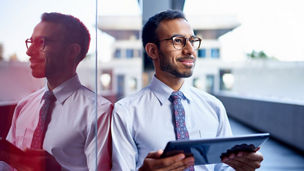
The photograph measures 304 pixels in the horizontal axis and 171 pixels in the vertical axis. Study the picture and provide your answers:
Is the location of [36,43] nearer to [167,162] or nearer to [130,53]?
[167,162]

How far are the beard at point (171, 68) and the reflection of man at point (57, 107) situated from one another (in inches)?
12.7

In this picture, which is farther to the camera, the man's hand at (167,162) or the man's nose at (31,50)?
the man's hand at (167,162)

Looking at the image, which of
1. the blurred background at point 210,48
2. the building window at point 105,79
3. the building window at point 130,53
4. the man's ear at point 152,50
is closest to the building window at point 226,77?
the blurred background at point 210,48

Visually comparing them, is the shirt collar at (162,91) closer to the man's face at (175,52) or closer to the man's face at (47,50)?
the man's face at (175,52)

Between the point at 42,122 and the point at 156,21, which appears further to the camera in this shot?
the point at 156,21

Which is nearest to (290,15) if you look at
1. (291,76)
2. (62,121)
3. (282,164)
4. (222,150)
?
(222,150)

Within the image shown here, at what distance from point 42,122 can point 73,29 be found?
237 millimetres

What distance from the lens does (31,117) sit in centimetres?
58

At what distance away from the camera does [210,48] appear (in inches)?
64.6

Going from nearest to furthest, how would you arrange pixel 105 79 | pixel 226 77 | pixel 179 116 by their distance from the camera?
1. pixel 179 116
2. pixel 105 79
3. pixel 226 77

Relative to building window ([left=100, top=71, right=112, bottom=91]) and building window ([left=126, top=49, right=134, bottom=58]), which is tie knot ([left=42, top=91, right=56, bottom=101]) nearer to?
building window ([left=100, top=71, right=112, bottom=91])

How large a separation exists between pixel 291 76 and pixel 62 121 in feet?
15.1

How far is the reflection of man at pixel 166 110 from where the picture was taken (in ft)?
3.18

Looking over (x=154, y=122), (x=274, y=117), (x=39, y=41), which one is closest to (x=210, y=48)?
(x=154, y=122)
